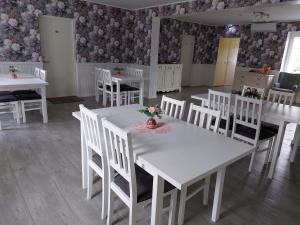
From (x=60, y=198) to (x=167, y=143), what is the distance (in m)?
1.17

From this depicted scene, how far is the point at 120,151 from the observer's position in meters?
1.42

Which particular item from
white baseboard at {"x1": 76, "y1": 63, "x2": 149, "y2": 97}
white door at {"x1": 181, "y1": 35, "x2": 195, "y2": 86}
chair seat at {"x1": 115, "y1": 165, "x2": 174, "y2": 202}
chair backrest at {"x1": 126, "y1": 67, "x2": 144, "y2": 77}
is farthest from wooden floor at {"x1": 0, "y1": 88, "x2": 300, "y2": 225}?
white door at {"x1": 181, "y1": 35, "x2": 195, "y2": 86}

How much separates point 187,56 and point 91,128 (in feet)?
23.4

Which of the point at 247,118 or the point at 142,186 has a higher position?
the point at 247,118

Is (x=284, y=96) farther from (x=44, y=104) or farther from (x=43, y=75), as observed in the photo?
(x=43, y=75)

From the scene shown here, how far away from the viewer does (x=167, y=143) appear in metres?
1.63

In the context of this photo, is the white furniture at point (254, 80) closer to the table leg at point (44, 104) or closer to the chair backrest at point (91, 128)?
the table leg at point (44, 104)

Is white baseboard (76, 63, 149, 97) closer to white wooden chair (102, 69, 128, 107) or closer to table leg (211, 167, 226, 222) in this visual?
white wooden chair (102, 69, 128, 107)

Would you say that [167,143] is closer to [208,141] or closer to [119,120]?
[208,141]

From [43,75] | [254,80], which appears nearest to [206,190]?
[43,75]

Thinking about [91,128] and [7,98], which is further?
[7,98]

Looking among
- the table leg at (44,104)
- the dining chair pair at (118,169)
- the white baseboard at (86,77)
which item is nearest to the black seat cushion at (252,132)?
the dining chair pair at (118,169)

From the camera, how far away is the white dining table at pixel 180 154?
1.27 m

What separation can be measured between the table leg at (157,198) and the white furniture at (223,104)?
164cm
